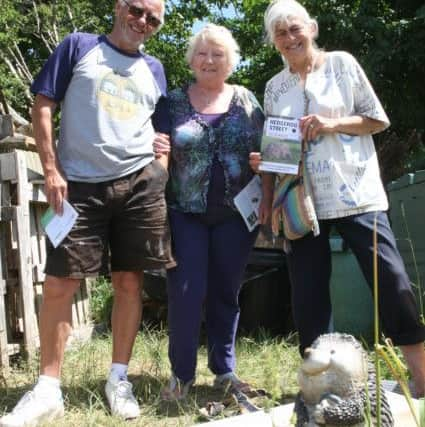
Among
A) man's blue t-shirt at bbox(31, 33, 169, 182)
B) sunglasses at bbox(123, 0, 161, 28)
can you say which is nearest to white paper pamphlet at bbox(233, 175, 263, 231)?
man's blue t-shirt at bbox(31, 33, 169, 182)

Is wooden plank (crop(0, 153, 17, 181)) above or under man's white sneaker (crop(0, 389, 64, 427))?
above

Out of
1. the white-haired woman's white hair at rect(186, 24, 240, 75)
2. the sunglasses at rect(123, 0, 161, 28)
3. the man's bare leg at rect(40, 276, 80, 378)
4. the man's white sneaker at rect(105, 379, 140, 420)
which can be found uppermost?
the sunglasses at rect(123, 0, 161, 28)

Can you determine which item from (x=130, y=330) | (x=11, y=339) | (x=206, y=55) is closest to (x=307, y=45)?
(x=206, y=55)

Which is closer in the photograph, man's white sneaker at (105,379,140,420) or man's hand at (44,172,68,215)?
man's hand at (44,172,68,215)

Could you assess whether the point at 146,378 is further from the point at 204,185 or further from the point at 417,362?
the point at 417,362

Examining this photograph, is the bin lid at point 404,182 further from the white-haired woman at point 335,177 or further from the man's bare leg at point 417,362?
the man's bare leg at point 417,362

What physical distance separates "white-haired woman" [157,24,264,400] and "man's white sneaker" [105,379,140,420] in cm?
24

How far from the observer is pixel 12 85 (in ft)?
37.6

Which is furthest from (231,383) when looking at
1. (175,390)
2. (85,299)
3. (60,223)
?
(85,299)

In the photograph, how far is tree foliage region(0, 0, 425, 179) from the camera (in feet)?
28.7

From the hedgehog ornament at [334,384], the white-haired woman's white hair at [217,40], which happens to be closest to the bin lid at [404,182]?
the white-haired woman's white hair at [217,40]

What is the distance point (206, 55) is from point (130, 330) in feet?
4.35

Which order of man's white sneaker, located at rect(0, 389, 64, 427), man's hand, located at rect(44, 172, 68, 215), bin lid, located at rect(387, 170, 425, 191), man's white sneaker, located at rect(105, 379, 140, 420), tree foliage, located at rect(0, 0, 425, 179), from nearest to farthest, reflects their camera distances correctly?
man's white sneaker, located at rect(0, 389, 64, 427), man's hand, located at rect(44, 172, 68, 215), man's white sneaker, located at rect(105, 379, 140, 420), bin lid, located at rect(387, 170, 425, 191), tree foliage, located at rect(0, 0, 425, 179)

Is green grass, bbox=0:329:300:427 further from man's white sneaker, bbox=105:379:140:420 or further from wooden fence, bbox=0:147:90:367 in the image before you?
wooden fence, bbox=0:147:90:367
